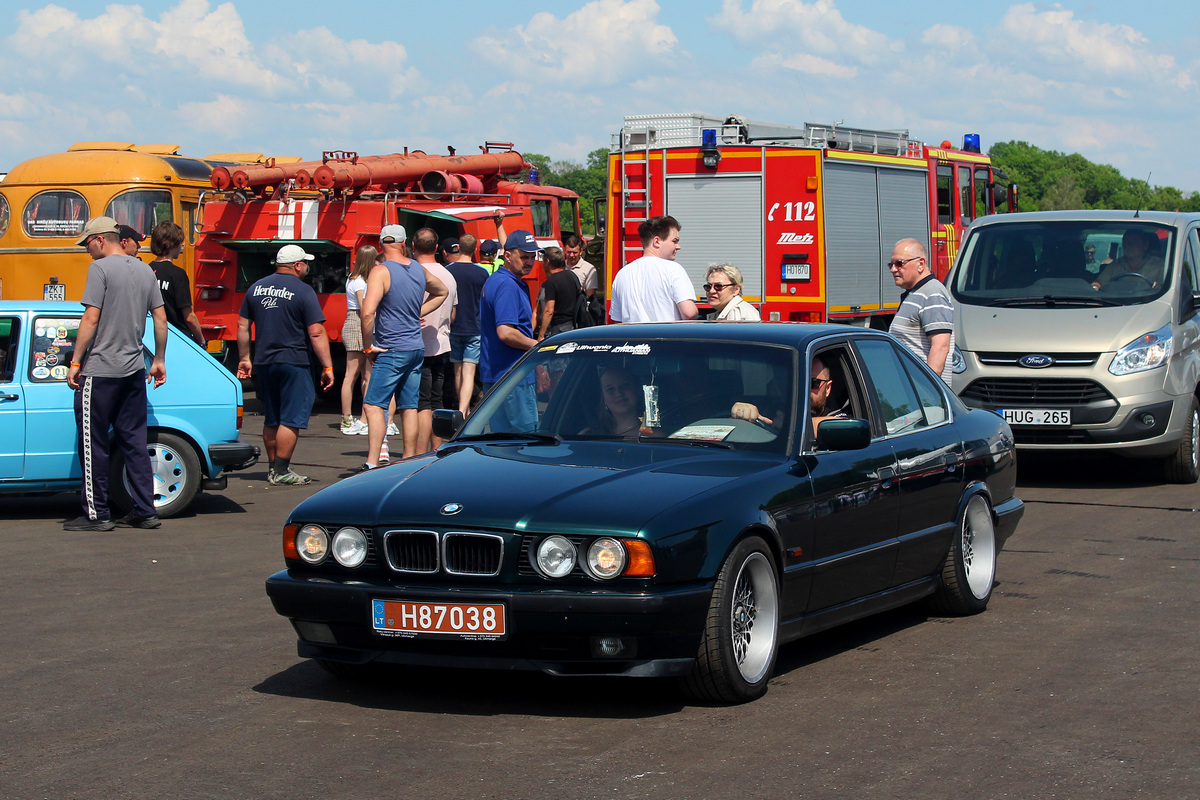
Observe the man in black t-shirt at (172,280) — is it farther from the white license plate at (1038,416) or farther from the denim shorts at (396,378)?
the white license plate at (1038,416)

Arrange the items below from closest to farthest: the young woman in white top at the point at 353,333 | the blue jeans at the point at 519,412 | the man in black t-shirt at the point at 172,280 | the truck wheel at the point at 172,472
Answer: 1. the blue jeans at the point at 519,412
2. the truck wheel at the point at 172,472
3. the man in black t-shirt at the point at 172,280
4. the young woman in white top at the point at 353,333

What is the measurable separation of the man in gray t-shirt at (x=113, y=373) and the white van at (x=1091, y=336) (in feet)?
20.9

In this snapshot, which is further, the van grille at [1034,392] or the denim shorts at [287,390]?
the van grille at [1034,392]

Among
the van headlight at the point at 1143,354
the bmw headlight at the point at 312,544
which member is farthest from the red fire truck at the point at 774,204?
the bmw headlight at the point at 312,544

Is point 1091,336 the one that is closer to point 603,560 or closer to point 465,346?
point 465,346

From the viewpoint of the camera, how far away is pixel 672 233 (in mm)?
10242

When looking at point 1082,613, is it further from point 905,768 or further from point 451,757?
point 451,757

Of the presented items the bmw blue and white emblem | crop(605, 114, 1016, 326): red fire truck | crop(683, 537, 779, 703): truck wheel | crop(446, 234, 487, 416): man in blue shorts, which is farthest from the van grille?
crop(683, 537, 779, 703): truck wheel

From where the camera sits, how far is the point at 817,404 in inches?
256

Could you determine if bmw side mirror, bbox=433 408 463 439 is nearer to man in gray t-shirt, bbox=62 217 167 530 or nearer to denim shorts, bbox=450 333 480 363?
man in gray t-shirt, bbox=62 217 167 530

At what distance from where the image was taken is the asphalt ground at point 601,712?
14.8ft

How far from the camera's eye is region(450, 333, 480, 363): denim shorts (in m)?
14.3

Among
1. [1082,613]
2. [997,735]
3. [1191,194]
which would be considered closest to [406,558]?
[997,735]

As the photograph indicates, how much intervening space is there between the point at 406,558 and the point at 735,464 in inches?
52.3
